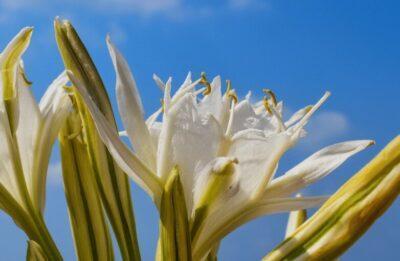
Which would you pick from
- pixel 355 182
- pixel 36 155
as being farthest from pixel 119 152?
pixel 355 182

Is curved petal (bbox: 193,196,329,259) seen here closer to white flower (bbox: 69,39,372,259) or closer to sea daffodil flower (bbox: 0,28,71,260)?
white flower (bbox: 69,39,372,259)

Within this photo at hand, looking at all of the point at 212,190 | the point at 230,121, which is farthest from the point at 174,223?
the point at 230,121

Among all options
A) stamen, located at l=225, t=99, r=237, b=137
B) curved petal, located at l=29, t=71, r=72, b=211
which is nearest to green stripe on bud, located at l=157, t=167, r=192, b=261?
stamen, located at l=225, t=99, r=237, b=137

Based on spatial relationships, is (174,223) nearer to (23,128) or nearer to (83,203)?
Result: (83,203)

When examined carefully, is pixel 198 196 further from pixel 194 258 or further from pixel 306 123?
pixel 306 123

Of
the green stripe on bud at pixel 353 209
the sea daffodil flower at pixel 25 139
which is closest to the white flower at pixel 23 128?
the sea daffodil flower at pixel 25 139
